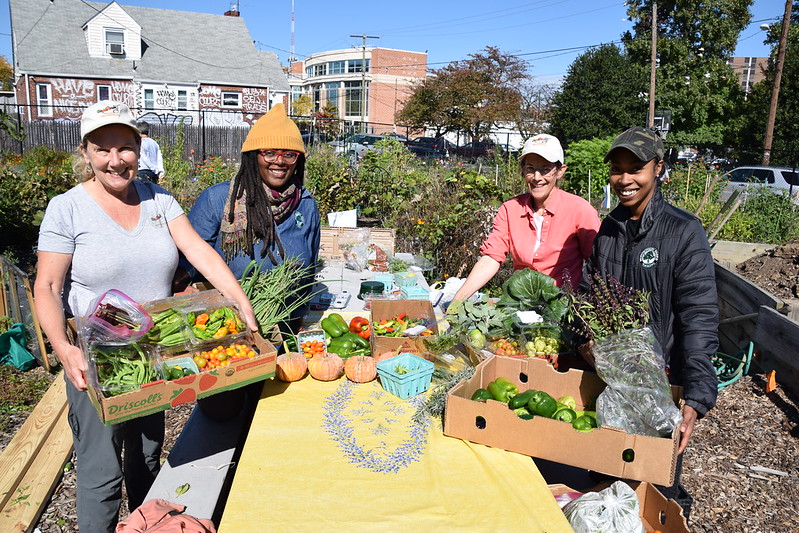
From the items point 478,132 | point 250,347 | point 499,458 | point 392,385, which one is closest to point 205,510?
point 250,347

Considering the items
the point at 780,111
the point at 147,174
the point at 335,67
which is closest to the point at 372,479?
the point at 147,174

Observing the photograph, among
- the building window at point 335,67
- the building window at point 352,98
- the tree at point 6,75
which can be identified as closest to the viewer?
the tree at point 6,75

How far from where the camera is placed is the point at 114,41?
27328 millimetres

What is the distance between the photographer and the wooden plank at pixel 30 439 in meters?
3.16

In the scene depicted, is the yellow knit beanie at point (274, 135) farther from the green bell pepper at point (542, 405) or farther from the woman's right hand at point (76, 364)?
the green bell pepper at point (542, 405)

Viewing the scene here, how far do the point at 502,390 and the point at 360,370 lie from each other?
0.69 meters

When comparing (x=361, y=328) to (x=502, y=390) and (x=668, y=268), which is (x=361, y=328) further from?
(x=668, y=268)

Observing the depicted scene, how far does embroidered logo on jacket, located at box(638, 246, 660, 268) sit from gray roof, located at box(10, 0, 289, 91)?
2970 cm

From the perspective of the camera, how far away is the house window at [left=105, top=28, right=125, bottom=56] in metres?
27.2

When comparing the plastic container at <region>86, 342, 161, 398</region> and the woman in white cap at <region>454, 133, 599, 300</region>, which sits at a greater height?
the woman in white cap at <region>454, 133, 599, 300</region>

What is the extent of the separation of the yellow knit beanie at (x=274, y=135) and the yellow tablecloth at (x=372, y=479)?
1.29 meters

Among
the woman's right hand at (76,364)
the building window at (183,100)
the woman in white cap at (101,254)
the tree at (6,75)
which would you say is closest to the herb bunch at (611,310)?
the woman in white cap at (101,254)

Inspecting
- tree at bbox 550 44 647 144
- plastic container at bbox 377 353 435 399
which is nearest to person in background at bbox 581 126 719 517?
plastic container at bbox 377 353 435 399

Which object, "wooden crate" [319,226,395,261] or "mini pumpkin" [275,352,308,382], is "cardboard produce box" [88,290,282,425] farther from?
"wooden crate" [319,226,395,261]
